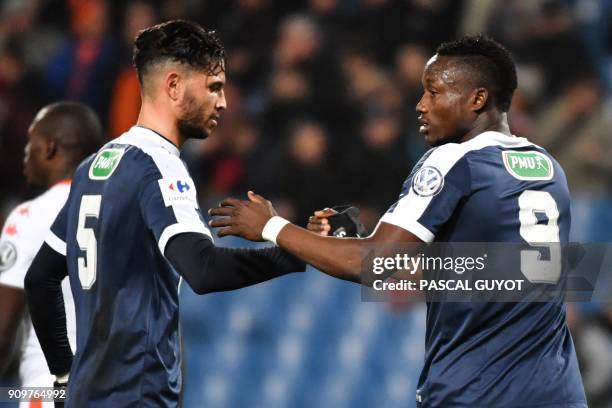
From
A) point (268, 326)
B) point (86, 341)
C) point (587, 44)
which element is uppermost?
point (587, 44)

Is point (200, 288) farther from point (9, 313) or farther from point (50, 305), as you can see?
point (9, 313)

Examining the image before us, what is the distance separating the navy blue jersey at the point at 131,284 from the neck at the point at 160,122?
12 centimetres

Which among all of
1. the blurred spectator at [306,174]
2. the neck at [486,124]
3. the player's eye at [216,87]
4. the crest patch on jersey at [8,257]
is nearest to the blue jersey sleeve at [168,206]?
the player's eye at [216,87]

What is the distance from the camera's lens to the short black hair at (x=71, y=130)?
475cm

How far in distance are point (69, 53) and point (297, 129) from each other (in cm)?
252

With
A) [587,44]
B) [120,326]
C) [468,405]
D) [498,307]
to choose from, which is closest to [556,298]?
[498,307]

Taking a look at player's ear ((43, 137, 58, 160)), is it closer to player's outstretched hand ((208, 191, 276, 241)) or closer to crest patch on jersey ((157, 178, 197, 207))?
player's outstretched hand ((208, 191, 276, 241))

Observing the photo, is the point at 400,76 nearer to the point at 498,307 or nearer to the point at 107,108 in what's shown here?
the point at 107,108

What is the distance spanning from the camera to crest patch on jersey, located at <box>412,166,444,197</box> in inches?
140

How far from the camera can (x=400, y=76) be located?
8.30 meters

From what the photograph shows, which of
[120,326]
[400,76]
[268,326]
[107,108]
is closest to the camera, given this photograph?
[120,326]

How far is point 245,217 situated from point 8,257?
1383 millimetres

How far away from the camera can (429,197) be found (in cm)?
355

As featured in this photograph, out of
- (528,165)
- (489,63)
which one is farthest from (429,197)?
(489,63)
